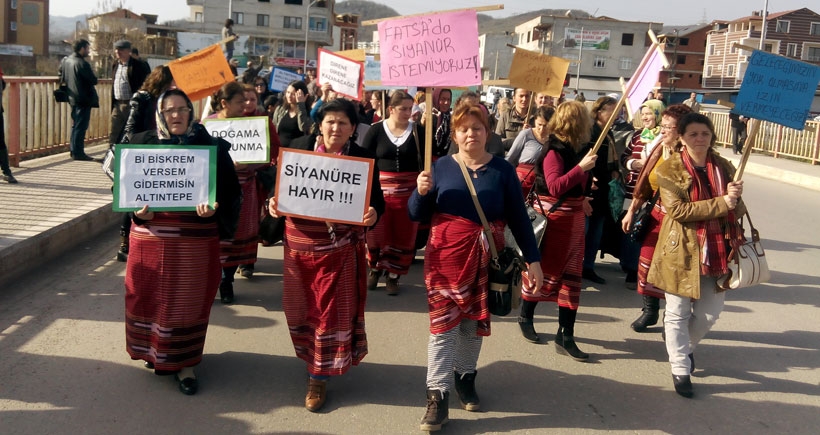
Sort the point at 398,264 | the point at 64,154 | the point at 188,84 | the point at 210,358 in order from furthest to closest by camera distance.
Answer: the point at 64,154, the point at 398,264, the point at 188,84, the point at 210,358

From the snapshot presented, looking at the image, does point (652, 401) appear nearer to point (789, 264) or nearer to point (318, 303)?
point (318, 303)

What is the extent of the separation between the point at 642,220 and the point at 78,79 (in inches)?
383

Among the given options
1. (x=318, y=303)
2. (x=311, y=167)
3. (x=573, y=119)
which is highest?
(x=573, y=119)

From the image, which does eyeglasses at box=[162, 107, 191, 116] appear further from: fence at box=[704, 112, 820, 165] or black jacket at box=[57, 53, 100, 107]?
fence at box=[704, 112, 820, 165]

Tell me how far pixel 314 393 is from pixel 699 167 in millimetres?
2747

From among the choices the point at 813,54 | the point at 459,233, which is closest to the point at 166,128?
the point at 459,233

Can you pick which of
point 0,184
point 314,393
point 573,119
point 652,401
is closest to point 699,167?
point 573,119

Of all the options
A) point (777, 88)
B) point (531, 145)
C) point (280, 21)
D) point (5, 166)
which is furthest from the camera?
point (280, 21)

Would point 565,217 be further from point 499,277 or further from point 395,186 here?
point 395,186

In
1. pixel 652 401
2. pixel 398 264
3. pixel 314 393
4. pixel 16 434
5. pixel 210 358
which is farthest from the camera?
pixel 398 264

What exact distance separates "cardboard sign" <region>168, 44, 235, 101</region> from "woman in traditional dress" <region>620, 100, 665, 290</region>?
3.69 m

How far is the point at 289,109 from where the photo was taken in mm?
8969

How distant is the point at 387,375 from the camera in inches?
196

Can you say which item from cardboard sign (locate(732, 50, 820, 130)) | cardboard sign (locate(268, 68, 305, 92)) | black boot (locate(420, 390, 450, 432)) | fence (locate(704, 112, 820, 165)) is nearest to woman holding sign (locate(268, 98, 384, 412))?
black boot (locate(420, 390, 450, 432))
